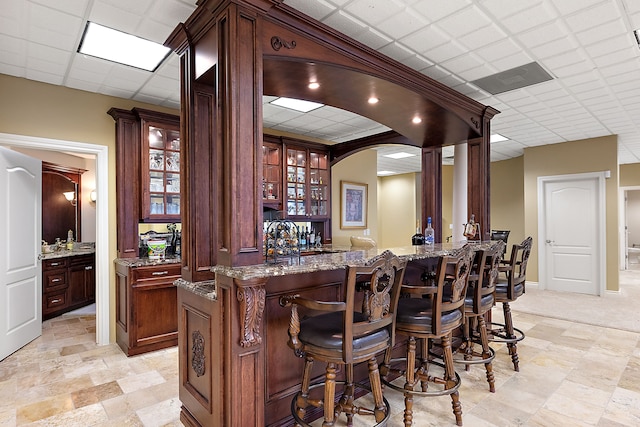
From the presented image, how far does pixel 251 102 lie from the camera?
1965 millimetres

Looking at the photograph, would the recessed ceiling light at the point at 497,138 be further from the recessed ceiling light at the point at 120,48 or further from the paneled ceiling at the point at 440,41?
the recessed ceiling light at the point at 120,48

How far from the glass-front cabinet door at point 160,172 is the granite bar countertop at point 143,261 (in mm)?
476

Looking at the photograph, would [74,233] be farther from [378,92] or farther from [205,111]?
[378,92]

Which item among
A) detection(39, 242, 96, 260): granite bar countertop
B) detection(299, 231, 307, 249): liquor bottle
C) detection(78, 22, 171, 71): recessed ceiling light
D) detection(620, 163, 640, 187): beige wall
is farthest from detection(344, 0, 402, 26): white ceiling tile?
detection(620, 163, 640, 187): beige wall

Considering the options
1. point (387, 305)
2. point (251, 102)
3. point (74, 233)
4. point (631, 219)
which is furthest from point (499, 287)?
point (631, 219)

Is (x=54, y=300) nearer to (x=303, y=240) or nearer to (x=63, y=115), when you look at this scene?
(x=63, y=115)

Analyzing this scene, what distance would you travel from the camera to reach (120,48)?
2887mm

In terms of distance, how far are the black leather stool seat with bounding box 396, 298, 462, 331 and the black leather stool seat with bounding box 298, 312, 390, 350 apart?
0.86 ft

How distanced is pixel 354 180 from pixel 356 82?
3.99 m

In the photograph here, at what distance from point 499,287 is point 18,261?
482 cm

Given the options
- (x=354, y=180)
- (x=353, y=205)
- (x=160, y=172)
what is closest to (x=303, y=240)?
(x=353, y=205)

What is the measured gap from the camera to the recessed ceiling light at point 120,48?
2652 mm

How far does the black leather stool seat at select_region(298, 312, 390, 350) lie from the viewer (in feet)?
5.80

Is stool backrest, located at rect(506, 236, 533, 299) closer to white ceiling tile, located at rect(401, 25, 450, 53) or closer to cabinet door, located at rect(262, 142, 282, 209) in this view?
white ceiling tile, located at rect(401, 25, 450, 53)
